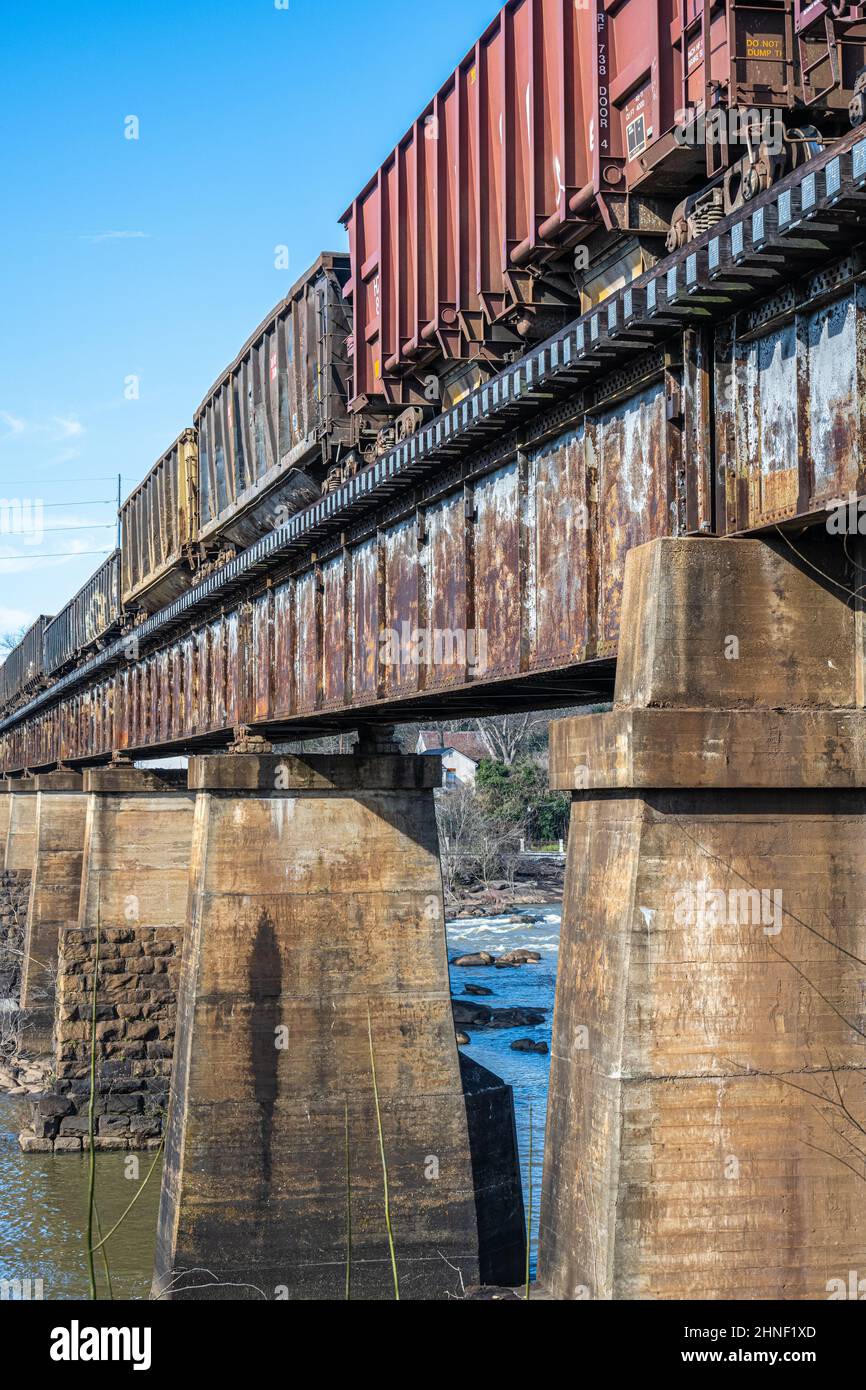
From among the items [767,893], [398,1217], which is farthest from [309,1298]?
[767,893]

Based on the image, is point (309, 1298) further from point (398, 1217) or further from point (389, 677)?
point (389, 677)

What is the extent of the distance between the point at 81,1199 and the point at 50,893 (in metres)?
15.5

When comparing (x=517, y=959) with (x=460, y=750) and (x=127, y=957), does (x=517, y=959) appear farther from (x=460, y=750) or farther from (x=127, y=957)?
(x=460, y=750)

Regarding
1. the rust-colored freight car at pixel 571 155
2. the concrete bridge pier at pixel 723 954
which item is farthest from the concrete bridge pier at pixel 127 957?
the concrete bridge pier at pixel 723 954

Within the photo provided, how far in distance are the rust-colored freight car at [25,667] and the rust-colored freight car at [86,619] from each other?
3.21 metres

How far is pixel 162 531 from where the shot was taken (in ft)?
101

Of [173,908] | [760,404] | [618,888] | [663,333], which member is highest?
[663,333]

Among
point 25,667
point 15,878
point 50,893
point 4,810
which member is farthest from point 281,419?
point 25,667

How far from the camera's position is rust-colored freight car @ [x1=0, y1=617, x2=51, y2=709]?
58.3m

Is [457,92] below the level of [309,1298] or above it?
above

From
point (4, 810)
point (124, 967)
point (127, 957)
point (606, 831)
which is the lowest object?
point (124, 967)

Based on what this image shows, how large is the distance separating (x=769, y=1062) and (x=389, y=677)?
763 cm

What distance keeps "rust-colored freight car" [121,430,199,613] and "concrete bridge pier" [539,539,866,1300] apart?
20353 millimetres

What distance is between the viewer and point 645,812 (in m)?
8.07
